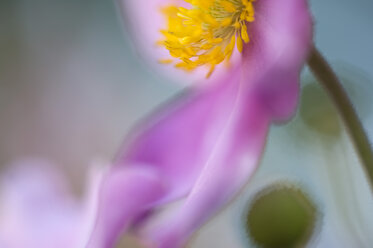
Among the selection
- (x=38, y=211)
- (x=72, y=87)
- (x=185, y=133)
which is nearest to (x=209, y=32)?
(x=185, y=133)

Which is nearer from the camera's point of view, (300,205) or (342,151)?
(300,205)

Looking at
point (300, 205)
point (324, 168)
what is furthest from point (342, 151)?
point (300, 205)

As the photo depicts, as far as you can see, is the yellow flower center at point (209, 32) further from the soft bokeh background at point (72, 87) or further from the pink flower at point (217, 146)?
the soft bokeh background at point (72, 87)

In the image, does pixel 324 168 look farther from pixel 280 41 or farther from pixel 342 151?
pixel 280 41

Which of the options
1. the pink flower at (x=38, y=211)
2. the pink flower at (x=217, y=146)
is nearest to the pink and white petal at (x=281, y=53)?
the pink flower at (x=217, y=146)

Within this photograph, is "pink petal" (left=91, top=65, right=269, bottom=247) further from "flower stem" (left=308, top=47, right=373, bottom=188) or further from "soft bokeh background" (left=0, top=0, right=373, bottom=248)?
"soft bokeh background" (left=0, top=0, right=373, bottom=248)

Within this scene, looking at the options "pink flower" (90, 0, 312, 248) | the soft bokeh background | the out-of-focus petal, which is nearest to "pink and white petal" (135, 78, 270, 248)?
"pink flower" (90, 0, 312, 248)

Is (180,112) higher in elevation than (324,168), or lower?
higher
